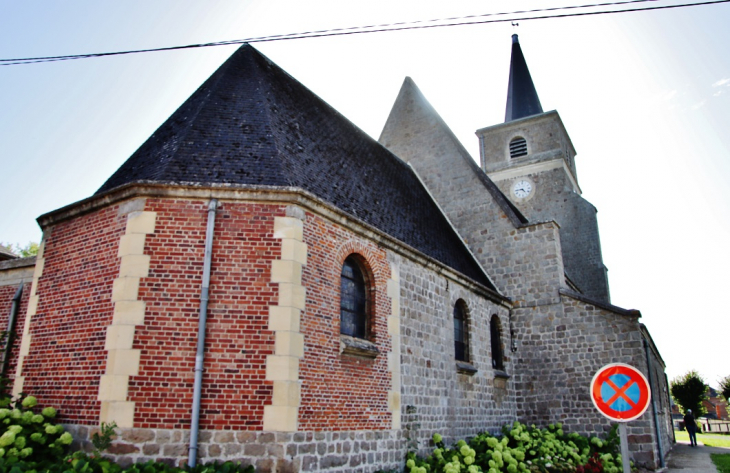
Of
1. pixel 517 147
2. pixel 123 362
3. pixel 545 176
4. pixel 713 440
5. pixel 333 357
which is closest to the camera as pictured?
pixel 123 362

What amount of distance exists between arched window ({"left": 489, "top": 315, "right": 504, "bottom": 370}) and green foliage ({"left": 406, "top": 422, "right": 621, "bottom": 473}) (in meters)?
1.70

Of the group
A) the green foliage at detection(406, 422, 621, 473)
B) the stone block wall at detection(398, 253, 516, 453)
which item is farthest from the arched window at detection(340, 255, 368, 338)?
the green foliage at detection(406, 422, 621, 473)

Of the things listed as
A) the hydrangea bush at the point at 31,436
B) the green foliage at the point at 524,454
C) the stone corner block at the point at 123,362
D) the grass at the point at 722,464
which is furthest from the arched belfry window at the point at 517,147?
the hydrangea bush at the point at 31,436

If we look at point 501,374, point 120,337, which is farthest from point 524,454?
point 120,337

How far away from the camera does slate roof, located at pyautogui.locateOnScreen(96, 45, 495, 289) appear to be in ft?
31.0

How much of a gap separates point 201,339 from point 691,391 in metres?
42.5

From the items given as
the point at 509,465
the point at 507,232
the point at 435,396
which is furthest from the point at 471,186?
the point at 509,465

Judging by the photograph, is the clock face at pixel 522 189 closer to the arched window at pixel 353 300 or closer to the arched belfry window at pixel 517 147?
the arched belfry window at pixel 517 147

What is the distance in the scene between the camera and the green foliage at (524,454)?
34.1 ft

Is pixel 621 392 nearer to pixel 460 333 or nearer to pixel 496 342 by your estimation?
pixel 460 333

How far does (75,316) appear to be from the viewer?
8.82m

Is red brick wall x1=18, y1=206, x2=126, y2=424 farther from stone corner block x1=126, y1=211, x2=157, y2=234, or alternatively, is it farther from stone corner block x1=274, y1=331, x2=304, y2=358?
stone corner block x1=274, y1=331, x2=304, y2=358

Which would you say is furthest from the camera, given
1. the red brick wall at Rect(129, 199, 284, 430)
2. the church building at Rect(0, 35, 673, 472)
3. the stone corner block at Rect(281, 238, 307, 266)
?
the stone corner block at Rect(281, 238, 307, 266)

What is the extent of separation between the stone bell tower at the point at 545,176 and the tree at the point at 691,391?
21.7 m
